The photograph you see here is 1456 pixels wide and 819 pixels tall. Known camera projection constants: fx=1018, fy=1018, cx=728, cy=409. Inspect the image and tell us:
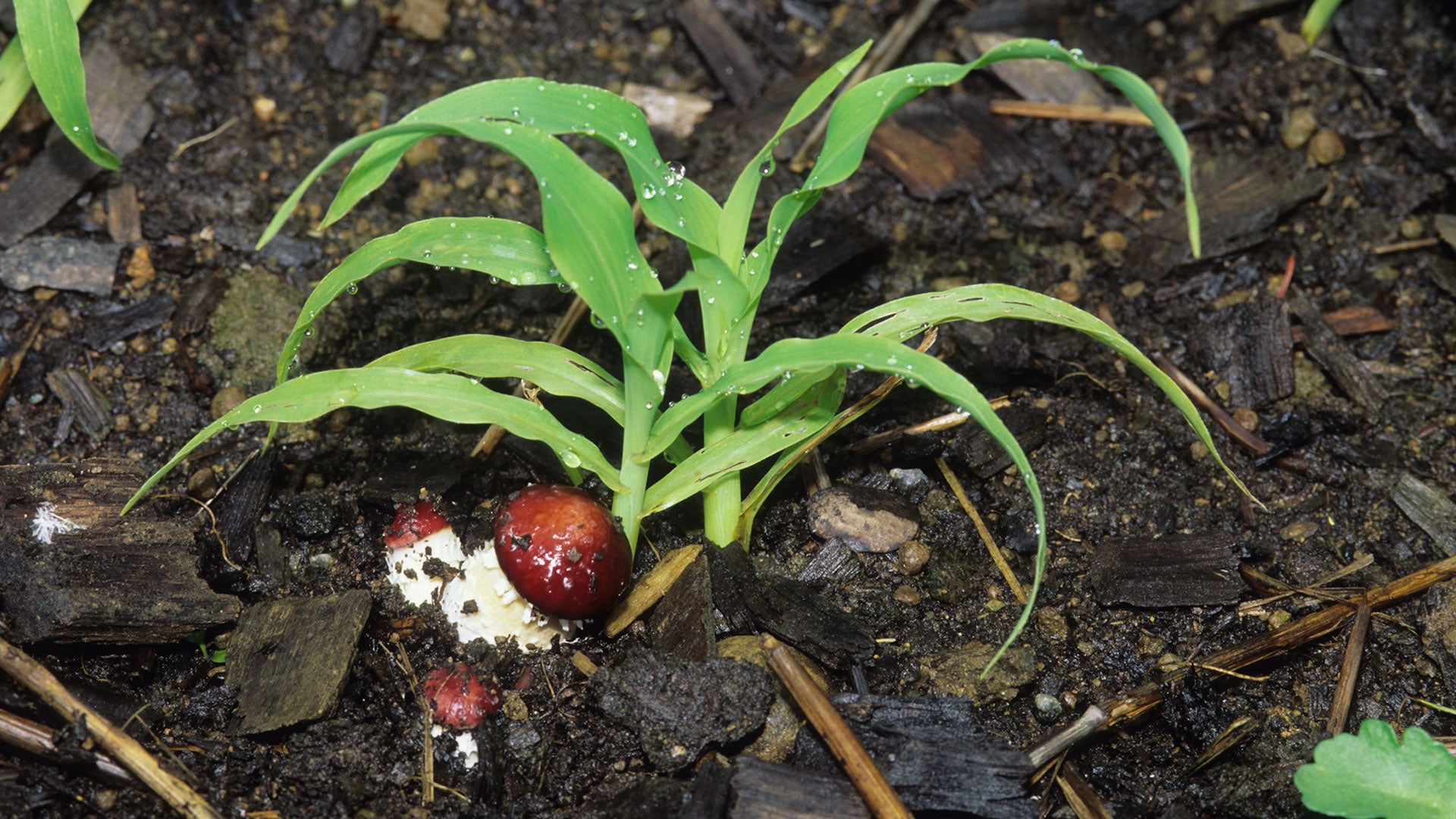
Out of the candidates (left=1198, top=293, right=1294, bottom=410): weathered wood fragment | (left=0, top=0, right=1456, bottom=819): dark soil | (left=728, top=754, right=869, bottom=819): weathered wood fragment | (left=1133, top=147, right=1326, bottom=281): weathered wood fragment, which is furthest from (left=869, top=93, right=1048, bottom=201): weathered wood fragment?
(left=728, top=754, right=869, bottom=819): weathered wood fragment

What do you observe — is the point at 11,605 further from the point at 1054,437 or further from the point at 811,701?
the point at 1054,437

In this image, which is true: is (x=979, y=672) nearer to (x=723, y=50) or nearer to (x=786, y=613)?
(x=786, y=613)

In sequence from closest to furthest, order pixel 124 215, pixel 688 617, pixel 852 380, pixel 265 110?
pixel 688 617, pixel 852 380, pixel 124 215, pixel 265 110

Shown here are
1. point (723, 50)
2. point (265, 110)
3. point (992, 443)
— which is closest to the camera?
point (992, 443)

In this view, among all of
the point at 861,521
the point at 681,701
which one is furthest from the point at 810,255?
the point at 681,701

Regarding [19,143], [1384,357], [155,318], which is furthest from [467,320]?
[1384,357]

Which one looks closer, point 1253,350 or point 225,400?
point 225,400

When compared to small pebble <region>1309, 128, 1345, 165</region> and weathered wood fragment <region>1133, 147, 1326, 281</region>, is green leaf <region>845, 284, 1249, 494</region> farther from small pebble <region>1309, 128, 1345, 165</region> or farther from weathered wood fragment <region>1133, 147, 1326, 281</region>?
small pebble <region>1309, 128, 1345, 165</region>
